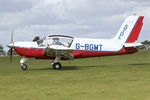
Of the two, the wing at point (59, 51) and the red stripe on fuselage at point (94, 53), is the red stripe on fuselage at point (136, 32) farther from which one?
the wing at point (59, 51)

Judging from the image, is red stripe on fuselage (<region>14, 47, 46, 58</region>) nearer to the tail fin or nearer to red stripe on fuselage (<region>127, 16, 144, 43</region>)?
the tail fin

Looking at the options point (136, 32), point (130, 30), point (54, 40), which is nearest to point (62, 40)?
point (54, 40)

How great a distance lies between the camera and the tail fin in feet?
91.1

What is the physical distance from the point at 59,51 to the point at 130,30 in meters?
6.70

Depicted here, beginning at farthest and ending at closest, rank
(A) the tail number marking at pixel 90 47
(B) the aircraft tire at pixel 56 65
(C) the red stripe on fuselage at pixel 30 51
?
1. (A) the tail number marking at pixel 90 47
2. (C) the red stripe on fuselage at pixel 30 51
3. (B) the aircraft tire at pixel 56 65

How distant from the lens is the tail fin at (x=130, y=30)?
27.8 m

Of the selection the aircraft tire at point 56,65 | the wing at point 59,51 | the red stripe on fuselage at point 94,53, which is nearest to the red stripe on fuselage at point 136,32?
the red stripe on fuselage at point 94,53

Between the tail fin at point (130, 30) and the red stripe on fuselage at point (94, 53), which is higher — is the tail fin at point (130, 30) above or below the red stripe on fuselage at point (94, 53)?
above

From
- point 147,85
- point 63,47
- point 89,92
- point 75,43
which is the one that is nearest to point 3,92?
point 89,92

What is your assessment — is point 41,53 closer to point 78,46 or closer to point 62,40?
point 62,40

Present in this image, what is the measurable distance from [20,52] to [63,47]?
9.46ft

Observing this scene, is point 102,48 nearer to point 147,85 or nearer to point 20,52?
point 20,52

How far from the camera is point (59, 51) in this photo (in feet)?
78.9

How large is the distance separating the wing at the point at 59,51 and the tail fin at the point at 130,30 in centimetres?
477
